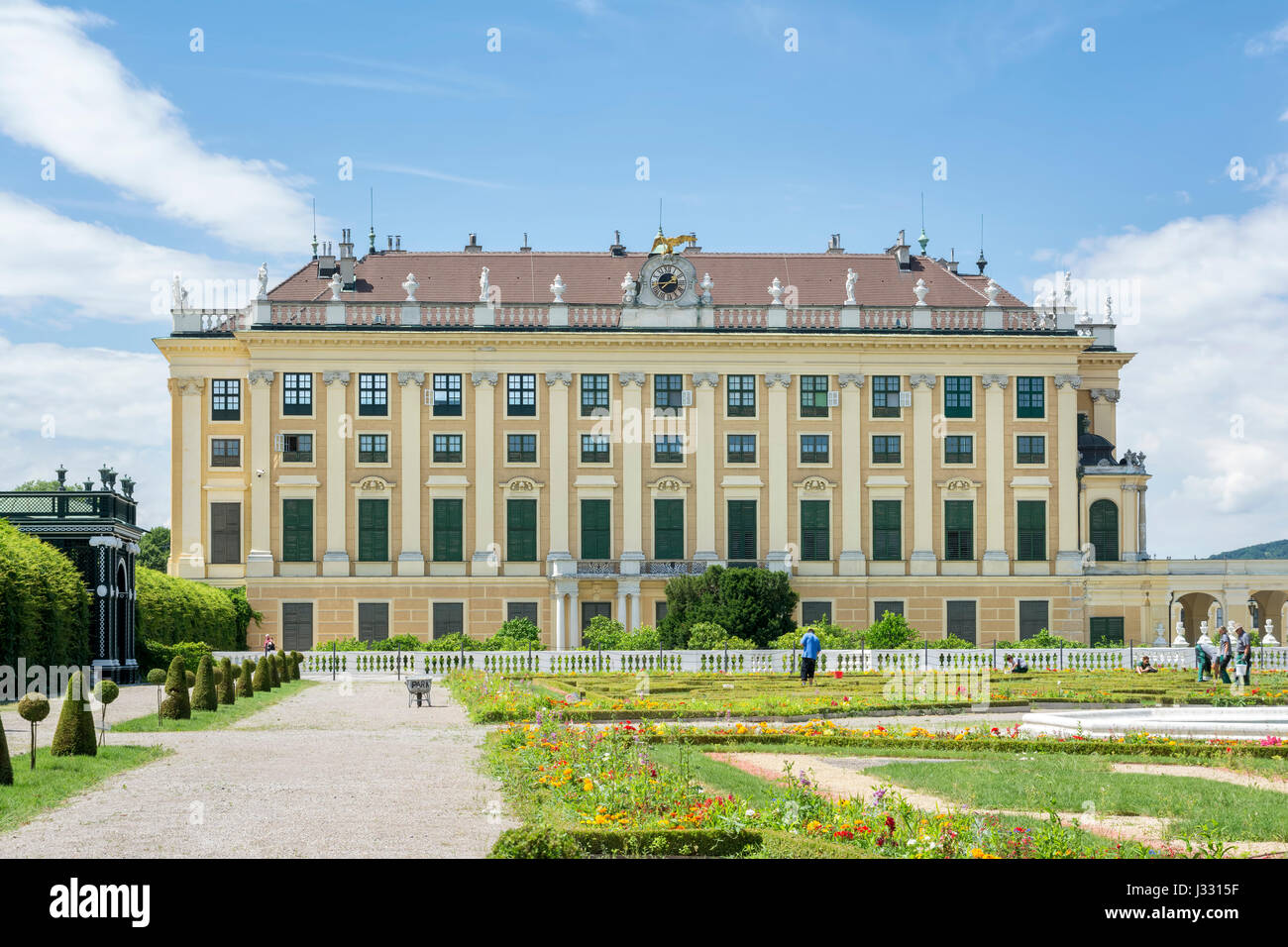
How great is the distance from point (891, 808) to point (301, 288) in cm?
5818

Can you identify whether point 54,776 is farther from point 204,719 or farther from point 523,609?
point 523,609

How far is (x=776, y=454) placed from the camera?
63.8 meters

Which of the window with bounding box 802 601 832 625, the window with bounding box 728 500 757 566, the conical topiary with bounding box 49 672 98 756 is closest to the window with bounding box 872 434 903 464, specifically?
the window with bounding box 728 500 757 566

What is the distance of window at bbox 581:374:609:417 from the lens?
208ft

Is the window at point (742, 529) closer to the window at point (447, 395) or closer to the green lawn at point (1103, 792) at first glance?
the window at point (447, 395)

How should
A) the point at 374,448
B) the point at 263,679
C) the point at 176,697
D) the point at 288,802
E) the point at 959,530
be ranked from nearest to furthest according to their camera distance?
the point at 288,802
the point at 176,697
the point at 263,679
the point at 374,448
the point at 959,530

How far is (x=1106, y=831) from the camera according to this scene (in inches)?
517

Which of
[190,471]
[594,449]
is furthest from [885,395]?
[190,471]

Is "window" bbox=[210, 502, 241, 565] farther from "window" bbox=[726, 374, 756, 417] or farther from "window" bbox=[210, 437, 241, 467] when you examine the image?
"window" bbox=[726, 374, 756, 417]

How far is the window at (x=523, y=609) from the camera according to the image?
62.2 meters

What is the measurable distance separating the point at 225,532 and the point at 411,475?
8.92 metres

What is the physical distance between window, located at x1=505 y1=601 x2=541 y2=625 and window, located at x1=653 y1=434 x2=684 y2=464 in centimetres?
860
